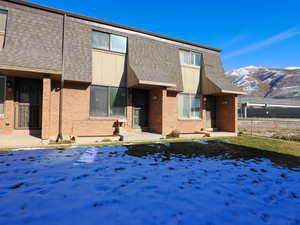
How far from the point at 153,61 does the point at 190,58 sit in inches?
150

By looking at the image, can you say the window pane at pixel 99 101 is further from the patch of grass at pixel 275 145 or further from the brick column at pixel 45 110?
the patch of grass at pixel 275 145

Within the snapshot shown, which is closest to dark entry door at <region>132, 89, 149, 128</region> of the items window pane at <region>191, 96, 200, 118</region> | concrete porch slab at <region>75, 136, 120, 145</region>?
concrete porch slab at <region>75, 136, 120, 145</region>

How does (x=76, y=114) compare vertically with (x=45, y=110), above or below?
below

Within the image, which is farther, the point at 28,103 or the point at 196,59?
the point at 196,59

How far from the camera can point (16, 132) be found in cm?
884

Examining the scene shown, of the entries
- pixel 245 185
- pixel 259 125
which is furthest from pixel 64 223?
pixel 259 125

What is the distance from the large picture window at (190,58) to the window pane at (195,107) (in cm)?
296

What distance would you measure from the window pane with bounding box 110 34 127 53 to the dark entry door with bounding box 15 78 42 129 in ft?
16.4

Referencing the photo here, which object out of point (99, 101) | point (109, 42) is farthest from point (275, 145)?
point (109, 42)

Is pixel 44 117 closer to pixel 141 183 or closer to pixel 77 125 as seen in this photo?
pixel 77 125

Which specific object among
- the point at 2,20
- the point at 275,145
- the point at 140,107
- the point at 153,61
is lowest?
the point at 275,145

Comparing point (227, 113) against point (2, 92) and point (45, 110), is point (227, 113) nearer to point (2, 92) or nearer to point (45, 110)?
point (45, 110)

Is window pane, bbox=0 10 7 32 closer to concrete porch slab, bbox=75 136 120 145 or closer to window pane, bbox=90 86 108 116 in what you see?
window pane, bbox=90 86 108 116

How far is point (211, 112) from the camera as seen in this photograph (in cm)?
1465
